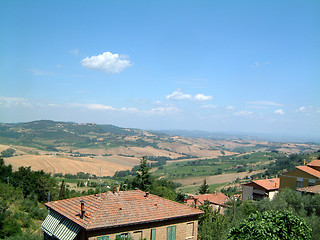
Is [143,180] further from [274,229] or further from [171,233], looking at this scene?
[274,229]

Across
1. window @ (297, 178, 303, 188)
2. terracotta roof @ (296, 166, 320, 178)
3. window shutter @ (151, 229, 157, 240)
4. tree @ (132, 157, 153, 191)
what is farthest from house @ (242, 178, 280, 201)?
window shutter @ (151, 229, 157, 240)

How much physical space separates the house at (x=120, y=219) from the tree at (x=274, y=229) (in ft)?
25.8

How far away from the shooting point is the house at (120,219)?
16.8m

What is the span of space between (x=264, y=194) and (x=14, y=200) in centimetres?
3546

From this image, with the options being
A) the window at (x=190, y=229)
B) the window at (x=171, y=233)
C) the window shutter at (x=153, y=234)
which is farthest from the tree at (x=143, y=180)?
the window shutter at (x=153, y=234)

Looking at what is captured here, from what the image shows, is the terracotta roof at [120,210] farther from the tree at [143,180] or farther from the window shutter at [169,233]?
the tree at [143,180]

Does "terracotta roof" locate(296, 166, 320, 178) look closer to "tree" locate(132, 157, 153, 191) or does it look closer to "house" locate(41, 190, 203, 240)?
"house" locate(41, 190, 203, 240)

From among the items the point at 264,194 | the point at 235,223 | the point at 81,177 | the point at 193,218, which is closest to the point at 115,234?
the point at 193,218

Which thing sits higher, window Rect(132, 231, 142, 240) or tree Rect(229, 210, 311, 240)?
tree Rect(229, 210, 311, 240)

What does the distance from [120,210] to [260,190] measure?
30792 mm

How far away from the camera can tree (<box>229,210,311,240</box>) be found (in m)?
10.9

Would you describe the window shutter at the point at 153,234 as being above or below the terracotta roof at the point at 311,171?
below

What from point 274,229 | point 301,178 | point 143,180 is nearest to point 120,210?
point 274,229

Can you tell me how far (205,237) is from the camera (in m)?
19.5
